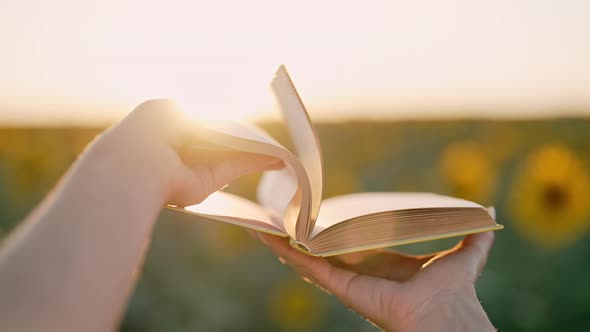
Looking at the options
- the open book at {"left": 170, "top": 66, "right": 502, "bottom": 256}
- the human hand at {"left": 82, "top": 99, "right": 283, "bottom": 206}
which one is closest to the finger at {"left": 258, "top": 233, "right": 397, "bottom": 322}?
the open book at {"left": 170, "top": 66, "right": 502, "bottom": 256}

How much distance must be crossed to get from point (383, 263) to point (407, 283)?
12cm

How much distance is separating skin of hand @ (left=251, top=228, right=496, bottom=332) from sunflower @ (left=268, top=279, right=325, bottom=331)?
5.23ft

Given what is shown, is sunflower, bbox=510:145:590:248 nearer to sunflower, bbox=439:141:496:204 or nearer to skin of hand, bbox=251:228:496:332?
sunflower, bbox=439:141:496:204

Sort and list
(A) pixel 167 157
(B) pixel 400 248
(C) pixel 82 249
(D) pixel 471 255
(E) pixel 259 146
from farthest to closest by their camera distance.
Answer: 1. (B) pixel 400 248
2. (D) pixel 471 255
3. (E) pixel 259 146
4. (A) pixel 167 157
5. (C) pixel 82 249

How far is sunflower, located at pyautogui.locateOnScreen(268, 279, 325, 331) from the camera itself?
2.56 meters

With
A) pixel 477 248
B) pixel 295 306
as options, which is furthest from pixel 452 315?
pixel 295 306

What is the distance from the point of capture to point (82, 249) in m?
0.46

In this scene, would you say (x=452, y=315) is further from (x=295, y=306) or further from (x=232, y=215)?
(x=295, y=306)

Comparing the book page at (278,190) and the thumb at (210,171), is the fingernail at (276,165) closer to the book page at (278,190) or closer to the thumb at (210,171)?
the thumb at (210,171)

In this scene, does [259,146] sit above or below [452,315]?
above

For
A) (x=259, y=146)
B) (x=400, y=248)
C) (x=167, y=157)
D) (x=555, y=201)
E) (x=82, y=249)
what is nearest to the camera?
(x=82, y=249)

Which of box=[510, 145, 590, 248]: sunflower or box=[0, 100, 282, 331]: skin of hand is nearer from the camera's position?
box=[0, 100, 282, 331]: skin of hand

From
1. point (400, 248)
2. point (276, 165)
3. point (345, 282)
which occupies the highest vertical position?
point (276, 165)

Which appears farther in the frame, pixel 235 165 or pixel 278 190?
pixel 278 190
